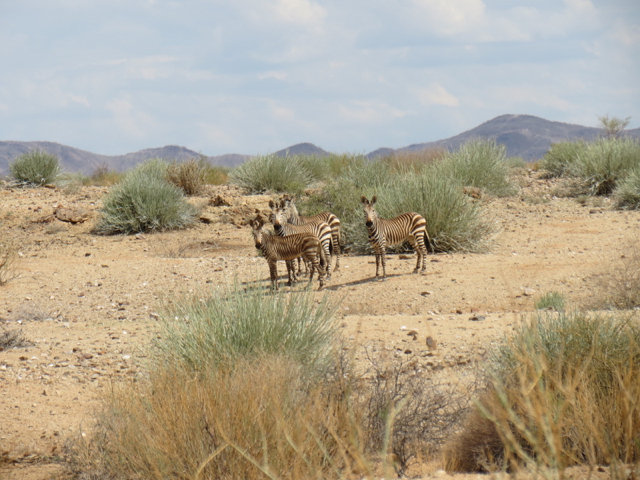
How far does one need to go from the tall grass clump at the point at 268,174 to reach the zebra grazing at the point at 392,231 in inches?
446

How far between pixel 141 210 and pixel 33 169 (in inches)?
358

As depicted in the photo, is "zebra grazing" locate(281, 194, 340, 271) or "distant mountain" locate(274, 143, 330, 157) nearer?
"zebra grazing" locate(281, 194, 340, 271)

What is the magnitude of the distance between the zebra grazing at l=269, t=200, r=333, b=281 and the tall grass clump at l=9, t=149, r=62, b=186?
53.6ft

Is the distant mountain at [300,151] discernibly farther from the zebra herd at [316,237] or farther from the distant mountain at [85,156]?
the distant mountain at [85,156]

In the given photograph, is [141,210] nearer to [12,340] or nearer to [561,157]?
[12,340]

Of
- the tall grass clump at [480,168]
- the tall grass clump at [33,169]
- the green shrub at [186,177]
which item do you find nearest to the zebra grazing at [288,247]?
the tall grass clump at [480,168]

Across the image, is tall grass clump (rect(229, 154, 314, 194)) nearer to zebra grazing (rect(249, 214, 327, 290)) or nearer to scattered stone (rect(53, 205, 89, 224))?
scattered stone (rect(53, 205, 89, 224))

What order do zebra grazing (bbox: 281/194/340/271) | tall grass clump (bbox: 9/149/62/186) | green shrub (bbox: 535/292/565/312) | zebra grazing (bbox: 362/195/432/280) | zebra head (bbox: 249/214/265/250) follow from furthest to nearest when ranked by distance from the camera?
1. tall grass clump (bbox: 9/149/62/186)
2. zebra grazing (bbox: 281/194/340/271)
3. zebra grazing (bbox: 362/195/432/280)
4. zebra head (bbox: 249/214/265/250)
5. green shrub (bbox: 535/292/565/312)

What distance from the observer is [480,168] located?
71.3 feet

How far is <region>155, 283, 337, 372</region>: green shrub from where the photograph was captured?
5.46 meters

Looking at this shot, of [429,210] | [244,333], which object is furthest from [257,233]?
[244,333]

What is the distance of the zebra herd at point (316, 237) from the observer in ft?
36.0

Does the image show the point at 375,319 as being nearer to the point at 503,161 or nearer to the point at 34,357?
the point at 34,357

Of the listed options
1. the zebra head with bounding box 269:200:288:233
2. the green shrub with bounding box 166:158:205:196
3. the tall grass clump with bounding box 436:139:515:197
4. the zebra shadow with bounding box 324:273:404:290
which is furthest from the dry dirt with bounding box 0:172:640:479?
the green shrub with bounding box 166:158:205:196
